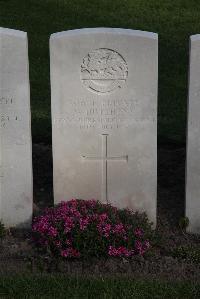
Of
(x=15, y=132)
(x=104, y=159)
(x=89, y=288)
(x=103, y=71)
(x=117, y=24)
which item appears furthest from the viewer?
(x=117, y=24)

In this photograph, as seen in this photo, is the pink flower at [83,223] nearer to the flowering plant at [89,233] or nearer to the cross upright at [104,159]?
the flowering plant at [89,233]

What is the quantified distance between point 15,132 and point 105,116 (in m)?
0.88

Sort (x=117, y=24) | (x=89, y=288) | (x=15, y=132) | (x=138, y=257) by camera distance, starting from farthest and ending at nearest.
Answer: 1. (x=117, y=24)
2. (x=15, y=132)
3. (x=138, y=257)
4. (x=89, y=288)

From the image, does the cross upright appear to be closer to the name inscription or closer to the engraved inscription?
the name inscription

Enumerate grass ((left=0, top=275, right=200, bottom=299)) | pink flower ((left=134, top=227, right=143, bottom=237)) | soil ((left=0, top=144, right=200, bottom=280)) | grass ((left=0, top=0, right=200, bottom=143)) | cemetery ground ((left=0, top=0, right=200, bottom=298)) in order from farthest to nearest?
1. grass ((left=0, top=0, right=200, bottom=143))
2. pink flower ((left=134, top=227, right=143, bottom=237))
3. soil ((left=0, top=144, right=200, bottom=280))
4. cemetery ground ((left=0, top=0, right=200, bottom=298))
5. grass ((left=0, top=275, right=200, bottom=299))

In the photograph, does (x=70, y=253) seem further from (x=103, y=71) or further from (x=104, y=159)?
(x=103, y=71)

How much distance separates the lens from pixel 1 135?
6684mm

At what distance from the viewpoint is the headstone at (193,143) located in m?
6.43

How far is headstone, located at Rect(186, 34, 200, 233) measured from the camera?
21.1 ft

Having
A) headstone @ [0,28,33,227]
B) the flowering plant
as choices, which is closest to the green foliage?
the flowering plant

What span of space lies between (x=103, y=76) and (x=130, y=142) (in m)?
0.71

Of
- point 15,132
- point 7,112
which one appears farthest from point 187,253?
point 7,112

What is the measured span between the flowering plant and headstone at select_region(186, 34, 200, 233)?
645mm

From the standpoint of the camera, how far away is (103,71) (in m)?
6.54
